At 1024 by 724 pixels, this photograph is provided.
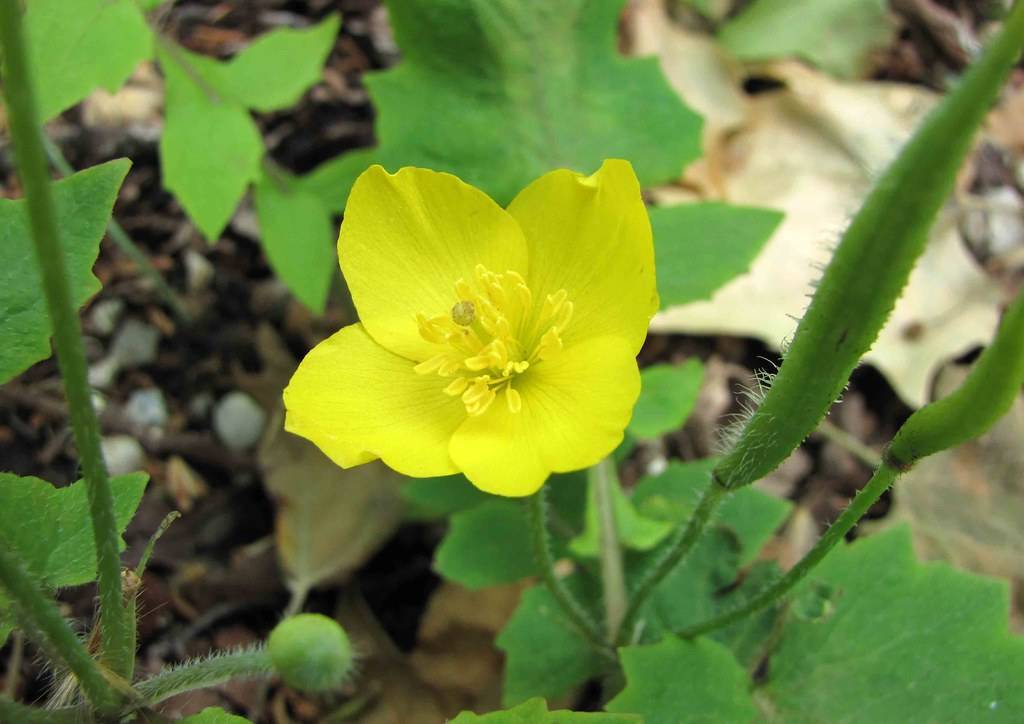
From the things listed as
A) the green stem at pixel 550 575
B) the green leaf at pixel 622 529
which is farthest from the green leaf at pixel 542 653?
the green leaf at pixel 622 529

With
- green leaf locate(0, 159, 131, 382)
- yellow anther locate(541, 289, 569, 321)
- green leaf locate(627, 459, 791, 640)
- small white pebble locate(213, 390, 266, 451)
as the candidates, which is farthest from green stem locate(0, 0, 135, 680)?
small white pebble locate(213, 390, 266, 451)

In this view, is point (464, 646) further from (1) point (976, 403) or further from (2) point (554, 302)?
(1) point (976, 403)

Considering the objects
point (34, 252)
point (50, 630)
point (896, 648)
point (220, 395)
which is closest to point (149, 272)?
point (220, 395)

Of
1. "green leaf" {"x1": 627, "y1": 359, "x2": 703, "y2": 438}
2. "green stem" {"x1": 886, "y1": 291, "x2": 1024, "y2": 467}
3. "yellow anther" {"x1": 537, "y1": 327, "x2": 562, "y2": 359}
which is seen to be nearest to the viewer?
"green stem" {"x1": 886, "y1": 291, "x2": 1024, "y2": 467}

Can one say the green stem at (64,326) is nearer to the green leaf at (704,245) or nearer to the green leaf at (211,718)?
the green leaf at (211,718)

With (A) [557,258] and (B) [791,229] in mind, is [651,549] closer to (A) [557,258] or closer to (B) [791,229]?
(A) [557,258]

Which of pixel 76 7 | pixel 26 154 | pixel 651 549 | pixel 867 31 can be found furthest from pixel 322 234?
pixel 867 31

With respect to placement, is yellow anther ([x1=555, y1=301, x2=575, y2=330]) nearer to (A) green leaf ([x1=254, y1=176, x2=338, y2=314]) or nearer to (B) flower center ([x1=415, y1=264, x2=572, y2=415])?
(B) flower center ([x1=415, y1=264, x2=572, y2=415])
